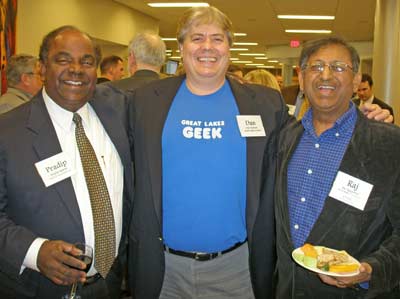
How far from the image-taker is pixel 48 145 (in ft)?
6.25

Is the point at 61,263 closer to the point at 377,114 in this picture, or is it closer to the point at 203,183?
the point at 203,183

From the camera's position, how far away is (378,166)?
5.88ft

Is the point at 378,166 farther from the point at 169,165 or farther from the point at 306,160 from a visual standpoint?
the point at 169,165

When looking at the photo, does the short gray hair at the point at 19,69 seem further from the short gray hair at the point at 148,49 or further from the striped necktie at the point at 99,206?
the striped necktie at the point at 99,206

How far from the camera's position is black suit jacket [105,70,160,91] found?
3721 mm

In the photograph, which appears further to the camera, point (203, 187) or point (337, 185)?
point (203, 187)

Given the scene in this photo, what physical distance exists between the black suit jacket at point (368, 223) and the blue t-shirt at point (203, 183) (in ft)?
0.98

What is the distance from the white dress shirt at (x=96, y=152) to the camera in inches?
75.9

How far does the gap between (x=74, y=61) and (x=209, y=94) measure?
0.68 meters

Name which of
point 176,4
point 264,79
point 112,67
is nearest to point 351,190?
point 264,79

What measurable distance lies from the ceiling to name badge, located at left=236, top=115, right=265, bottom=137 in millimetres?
7930

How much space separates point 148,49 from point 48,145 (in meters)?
2.20

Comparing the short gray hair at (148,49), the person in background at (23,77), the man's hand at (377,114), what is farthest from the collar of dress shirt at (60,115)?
the person in background at (23,77)

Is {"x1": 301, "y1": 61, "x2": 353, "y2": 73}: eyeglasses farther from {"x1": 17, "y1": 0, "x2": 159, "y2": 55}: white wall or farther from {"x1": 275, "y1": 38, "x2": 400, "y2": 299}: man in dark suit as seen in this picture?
{"x1": 17, "y1": 0, "x2": 159, "y2": 55}: white wall
